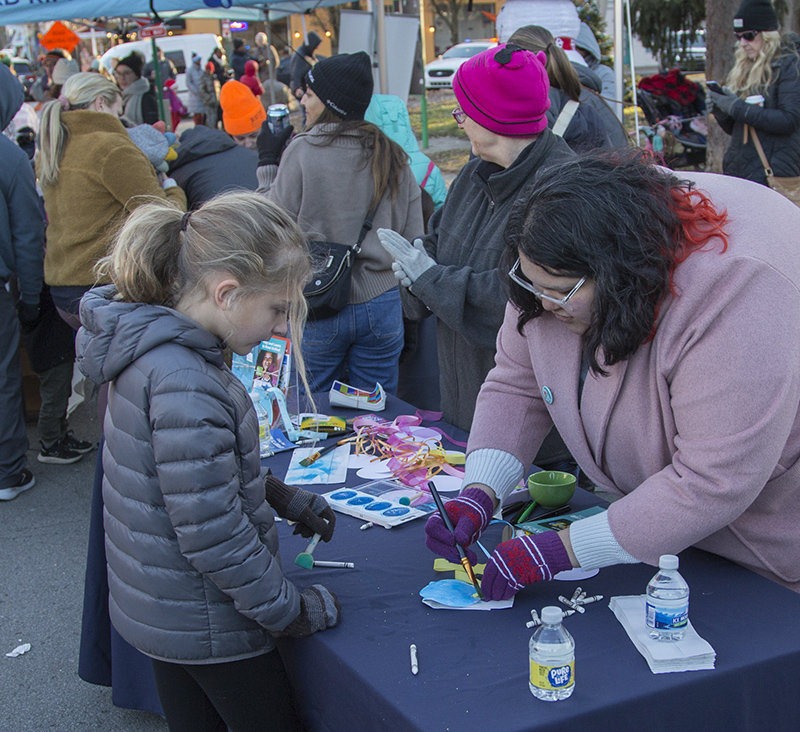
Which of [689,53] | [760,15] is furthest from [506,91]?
[689,53]

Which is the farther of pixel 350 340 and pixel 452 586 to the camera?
pixel 350 340

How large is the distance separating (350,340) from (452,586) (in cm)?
163

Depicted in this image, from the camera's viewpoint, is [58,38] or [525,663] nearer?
[525,663]

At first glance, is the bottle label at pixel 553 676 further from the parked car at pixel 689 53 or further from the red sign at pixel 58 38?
the parked car at pixel 689 53

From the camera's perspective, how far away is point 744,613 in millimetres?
1344

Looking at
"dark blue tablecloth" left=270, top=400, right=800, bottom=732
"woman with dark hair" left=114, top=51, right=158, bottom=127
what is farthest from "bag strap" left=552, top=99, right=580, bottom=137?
"woman with dark hair" left=114, top=51, right=158, bottom=127

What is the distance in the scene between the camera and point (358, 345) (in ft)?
9.98

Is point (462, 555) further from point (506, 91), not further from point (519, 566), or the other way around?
point (506, 91)

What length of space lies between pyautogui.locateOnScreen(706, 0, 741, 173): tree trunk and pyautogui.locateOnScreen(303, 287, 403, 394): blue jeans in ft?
19.4

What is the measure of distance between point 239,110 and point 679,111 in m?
5.93

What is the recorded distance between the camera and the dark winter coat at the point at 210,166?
399 centimetres

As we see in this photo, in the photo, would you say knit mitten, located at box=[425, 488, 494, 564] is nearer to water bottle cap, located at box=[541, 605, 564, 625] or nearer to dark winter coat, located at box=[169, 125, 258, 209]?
water bottle cap, located at box=[541, 605, 564, 625]

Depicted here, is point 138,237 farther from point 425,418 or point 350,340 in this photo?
point 350,340

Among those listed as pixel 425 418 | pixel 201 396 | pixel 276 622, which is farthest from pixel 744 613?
pixel 425 418
